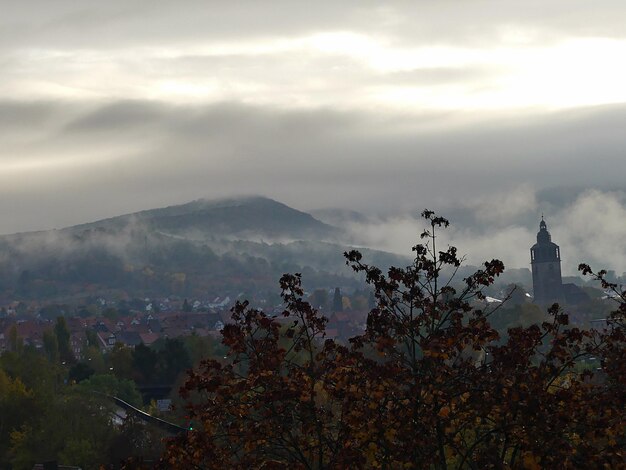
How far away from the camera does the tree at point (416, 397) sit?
84.5 ft

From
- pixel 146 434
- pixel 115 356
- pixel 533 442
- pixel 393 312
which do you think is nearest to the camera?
pixel 533 442

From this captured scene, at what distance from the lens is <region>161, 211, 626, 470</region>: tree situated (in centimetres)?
2577

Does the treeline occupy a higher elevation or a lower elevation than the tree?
lower

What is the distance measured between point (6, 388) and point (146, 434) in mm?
29440

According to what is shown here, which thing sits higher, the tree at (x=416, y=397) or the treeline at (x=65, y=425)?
the tree at (x=416, y=397)

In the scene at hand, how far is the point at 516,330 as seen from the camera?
27781 mm

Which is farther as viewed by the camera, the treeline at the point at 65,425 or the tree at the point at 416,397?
the treeline at the point at 65,425

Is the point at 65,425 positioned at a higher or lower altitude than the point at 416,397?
lower

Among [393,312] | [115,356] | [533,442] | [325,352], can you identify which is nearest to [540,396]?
[533,442]

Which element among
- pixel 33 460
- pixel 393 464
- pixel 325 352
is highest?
pixel 325 352

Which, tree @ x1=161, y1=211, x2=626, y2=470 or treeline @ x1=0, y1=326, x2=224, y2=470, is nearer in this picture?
tree @ x1=161, y1=211, x2=626, y2=470

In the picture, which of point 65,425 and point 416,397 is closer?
point 416,397

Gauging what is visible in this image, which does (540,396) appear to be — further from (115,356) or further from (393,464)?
(115,356)

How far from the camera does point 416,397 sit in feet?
85.5
